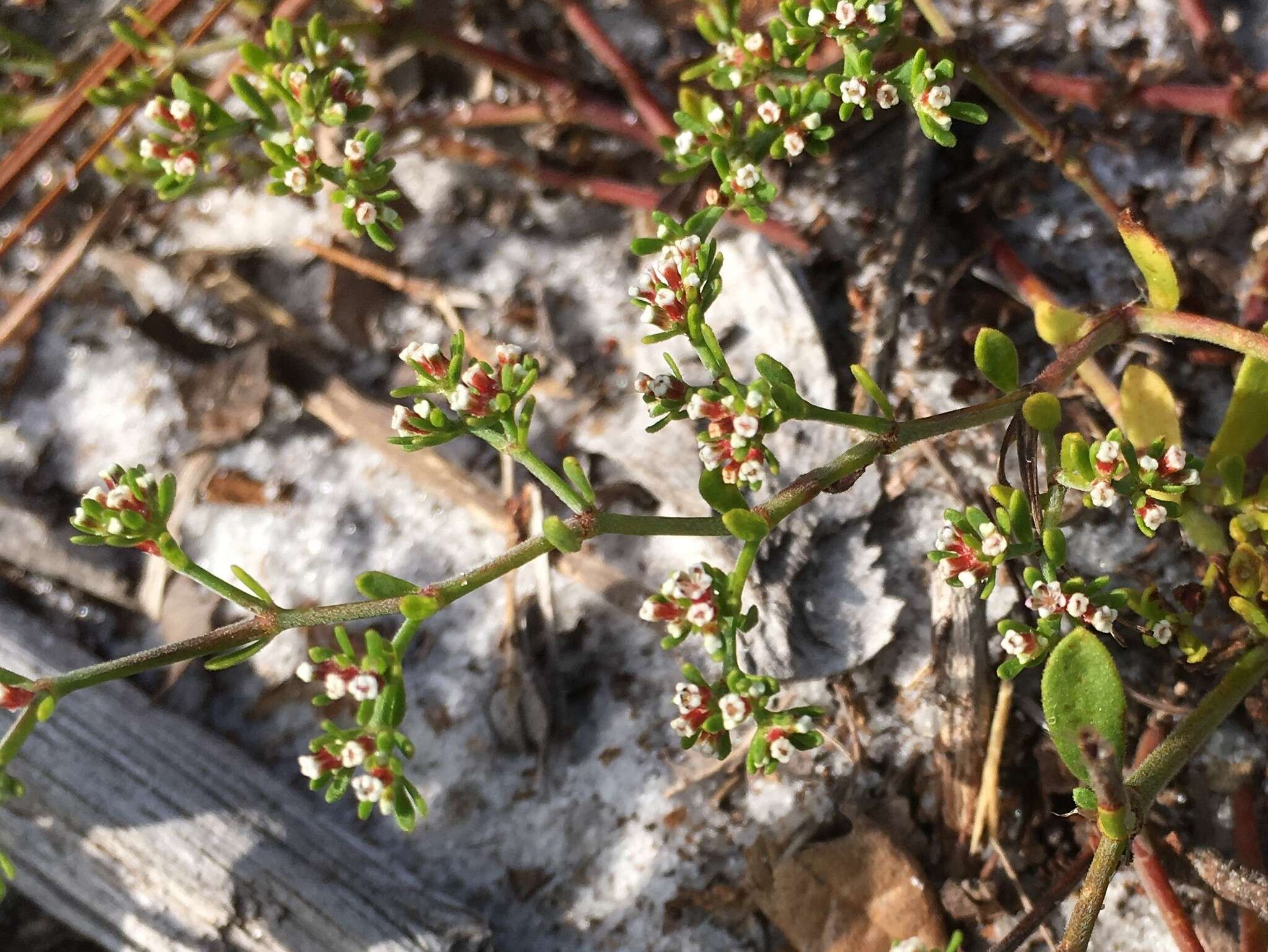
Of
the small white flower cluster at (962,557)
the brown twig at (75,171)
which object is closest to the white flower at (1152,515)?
the small white flower cluster at (962,557)

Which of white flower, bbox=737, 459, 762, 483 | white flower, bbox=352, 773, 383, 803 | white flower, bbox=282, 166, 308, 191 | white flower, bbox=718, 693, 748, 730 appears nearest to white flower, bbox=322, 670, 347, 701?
white flower, bbox=352, 773, 383, 803

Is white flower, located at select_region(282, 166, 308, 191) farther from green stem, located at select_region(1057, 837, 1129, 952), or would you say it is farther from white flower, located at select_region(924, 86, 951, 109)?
green stem, located at select_region(1057, 837, 1129, 952)

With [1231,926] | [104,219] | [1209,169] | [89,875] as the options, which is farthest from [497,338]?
[1231,926]

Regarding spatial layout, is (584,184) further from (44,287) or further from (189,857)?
(189,857)

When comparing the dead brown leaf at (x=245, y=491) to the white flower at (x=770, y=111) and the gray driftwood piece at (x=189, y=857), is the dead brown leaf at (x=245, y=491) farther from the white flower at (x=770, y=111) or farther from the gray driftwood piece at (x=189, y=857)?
the white flower at (x=770, y=111)

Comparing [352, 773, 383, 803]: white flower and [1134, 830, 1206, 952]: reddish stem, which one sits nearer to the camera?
[352, 773, 383, 803]: white flower

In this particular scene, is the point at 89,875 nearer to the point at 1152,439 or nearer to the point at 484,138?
the point at 484,138
